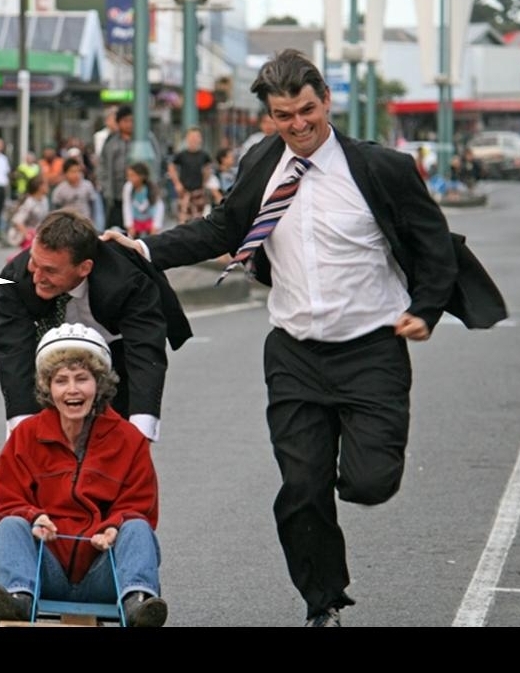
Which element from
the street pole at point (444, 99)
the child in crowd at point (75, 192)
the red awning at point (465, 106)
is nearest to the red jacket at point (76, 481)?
the child in crowd at point (75, 192)

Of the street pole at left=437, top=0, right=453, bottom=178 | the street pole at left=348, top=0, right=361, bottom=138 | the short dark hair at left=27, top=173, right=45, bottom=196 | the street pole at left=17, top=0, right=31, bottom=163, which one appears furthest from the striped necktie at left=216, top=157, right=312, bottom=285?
the street pole at left=437, top=0, right=453, bottom=178

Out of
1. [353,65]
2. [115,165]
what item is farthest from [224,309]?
[353,65]

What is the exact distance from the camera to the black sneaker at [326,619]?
22.2 feet

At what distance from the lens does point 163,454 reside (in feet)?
37.2

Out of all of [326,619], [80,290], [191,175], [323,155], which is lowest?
[326,619]

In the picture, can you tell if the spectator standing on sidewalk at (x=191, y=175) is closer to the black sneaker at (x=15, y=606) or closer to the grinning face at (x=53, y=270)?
the grinning face at (x=53, y=270)

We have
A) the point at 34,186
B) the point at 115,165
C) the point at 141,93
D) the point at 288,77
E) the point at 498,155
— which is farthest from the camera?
the point at 498,155

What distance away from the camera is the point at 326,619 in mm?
6781

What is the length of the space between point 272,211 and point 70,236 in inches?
27.5

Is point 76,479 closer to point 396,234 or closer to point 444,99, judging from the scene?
point 396,234

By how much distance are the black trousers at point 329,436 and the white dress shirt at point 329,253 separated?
0.08 m

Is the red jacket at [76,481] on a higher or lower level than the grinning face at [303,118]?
lower
